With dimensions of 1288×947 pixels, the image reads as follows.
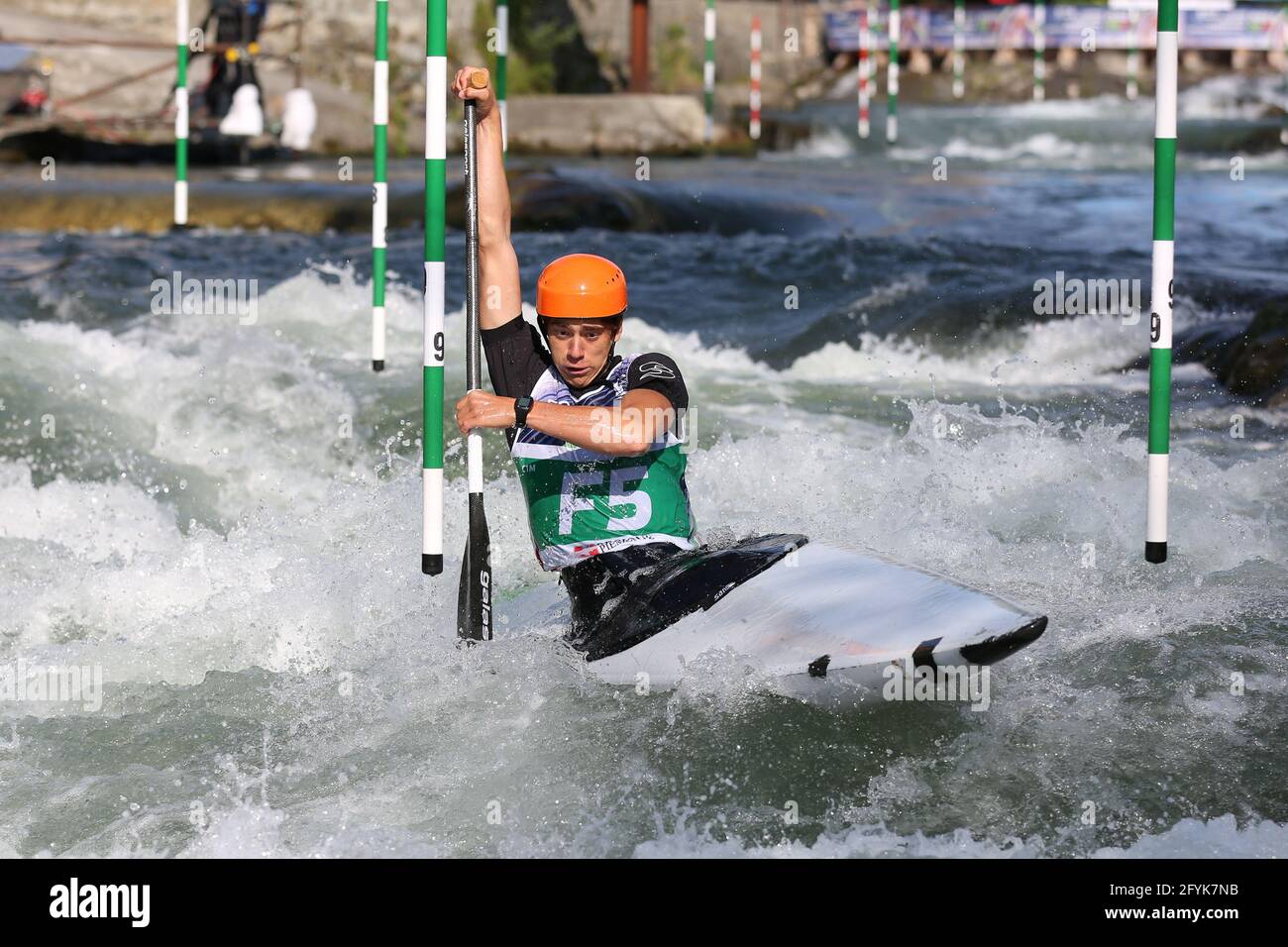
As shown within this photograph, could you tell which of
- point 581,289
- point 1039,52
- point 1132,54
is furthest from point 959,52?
point 581,289

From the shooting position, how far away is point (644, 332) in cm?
848

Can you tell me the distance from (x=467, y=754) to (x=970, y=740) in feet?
3.81

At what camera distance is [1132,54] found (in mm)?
25422

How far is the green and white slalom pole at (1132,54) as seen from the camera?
80.8ft

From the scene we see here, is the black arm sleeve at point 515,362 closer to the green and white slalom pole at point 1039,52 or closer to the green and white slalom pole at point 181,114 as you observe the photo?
the green and white slalom pole at point 181,114

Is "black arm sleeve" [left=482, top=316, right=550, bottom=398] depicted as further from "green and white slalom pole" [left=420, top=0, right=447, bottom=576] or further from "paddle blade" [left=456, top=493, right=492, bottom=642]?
"paddle blade" [left=456, top=493, right=492, bottom=642]

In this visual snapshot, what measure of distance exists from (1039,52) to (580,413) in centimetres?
2373

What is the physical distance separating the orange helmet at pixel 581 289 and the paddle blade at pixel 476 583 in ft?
1.90

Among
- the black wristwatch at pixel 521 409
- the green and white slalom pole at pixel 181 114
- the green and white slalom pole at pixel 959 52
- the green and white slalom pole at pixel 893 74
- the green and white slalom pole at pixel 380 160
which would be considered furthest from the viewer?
the green and white slalom pole at pixel 959 52

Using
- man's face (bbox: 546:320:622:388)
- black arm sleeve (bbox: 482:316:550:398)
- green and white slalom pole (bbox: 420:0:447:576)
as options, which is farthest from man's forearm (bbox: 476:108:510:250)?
man's face (bbox: 546:320:622:388)

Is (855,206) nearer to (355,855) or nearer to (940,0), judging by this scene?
(355,855)

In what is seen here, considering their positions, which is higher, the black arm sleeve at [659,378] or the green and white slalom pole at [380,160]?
the green and white slalom pole at [380,160]

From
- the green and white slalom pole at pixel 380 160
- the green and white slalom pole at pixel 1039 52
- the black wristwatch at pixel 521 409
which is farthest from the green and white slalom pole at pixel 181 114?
the green and white slalom pole at pixel 1039 52

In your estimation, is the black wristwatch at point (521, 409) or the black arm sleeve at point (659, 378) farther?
the black arm sleeve at point (659, 378)
